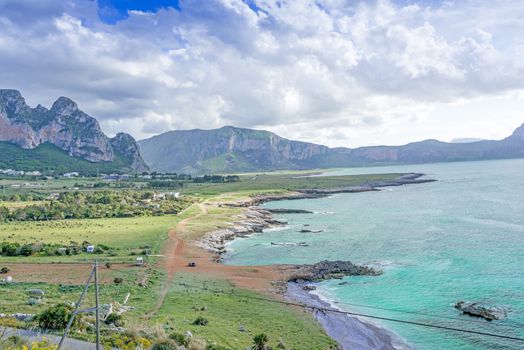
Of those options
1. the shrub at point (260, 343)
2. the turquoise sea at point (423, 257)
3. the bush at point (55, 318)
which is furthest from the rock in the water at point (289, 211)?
the bush at point (55, 318)

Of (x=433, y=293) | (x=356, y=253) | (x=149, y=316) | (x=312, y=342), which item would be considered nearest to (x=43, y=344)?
(x=149, y=316)

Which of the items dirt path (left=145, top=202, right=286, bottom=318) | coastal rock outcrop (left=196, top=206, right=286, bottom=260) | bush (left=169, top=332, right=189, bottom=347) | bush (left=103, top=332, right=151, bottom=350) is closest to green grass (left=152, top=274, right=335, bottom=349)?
dirt path (left=145, top=202, right=286, bottom=318)

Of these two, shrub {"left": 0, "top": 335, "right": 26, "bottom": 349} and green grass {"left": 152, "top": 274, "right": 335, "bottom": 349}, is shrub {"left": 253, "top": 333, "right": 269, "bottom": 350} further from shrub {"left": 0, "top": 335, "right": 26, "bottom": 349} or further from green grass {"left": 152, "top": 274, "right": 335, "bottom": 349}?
shrub {"left": 0, "top": 335, "right": 26, "bottom": 349}

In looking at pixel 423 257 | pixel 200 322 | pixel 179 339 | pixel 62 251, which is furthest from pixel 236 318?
pixel 423 257

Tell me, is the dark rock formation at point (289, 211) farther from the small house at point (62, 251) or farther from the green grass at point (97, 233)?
the small house at point (62, 251)

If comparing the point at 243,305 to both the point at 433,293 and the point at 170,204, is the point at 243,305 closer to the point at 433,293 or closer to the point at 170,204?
the point at 433,293

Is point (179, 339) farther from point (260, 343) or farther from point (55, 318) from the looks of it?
→ point (55, 318)
